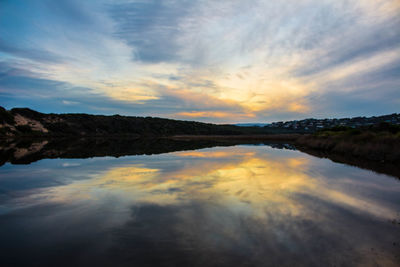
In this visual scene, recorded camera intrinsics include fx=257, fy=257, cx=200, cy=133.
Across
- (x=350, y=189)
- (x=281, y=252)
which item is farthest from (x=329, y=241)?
(x=350, y=189)

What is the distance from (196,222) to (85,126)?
9906cm

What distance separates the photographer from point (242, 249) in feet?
19.0

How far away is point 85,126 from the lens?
96625 mm

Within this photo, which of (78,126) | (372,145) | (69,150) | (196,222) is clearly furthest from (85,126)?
(196,222)

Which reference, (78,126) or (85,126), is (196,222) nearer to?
(78,126)

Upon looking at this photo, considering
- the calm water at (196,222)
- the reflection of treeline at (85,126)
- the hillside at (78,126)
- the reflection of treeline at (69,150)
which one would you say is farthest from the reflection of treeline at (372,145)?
the reflection of treeline at (85,126)

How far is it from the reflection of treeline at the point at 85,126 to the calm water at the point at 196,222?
67715 mm

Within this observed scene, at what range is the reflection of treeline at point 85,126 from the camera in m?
71.3

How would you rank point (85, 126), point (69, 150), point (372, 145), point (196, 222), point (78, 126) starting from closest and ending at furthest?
point (196, 222) < point (372, 145) < point (69, 150) < point (78, 126) < point (85, 126)

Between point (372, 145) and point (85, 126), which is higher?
point (85, 126)

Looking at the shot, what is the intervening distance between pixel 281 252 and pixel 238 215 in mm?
2499

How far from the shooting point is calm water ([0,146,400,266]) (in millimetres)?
5445

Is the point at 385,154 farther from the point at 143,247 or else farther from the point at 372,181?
the point at 143,247

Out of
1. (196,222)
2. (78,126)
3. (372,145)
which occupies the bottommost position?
(196,222)
